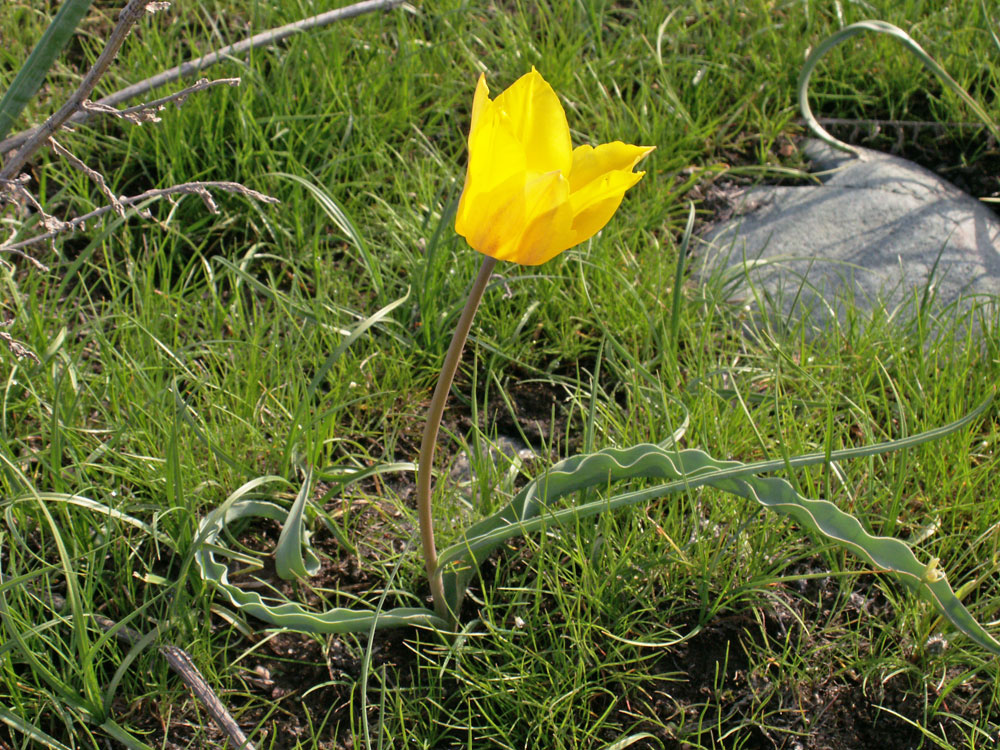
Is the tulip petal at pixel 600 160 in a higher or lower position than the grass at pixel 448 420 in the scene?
higher

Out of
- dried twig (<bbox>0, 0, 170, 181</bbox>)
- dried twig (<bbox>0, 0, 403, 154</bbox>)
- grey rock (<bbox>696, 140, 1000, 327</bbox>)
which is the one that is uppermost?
dried twig (<bbox>0, 0, 170, 181</bbox>)

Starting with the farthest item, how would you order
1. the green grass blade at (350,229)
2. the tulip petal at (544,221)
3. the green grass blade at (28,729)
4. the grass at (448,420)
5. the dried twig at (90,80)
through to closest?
the green grass blade at (350,229) < the grass at (448,420) < the green grass blade at (28,729) < the dried twig at (90,80) < the tulip petal at (544,221)

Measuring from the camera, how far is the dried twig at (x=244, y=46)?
2059 mm

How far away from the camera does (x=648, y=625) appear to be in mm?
1442

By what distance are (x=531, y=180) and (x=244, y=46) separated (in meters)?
1.67

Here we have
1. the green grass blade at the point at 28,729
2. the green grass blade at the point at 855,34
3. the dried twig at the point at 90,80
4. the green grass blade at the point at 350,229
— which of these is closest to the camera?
the dried twig at the point at 90,80

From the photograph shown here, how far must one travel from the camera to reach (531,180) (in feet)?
2.84

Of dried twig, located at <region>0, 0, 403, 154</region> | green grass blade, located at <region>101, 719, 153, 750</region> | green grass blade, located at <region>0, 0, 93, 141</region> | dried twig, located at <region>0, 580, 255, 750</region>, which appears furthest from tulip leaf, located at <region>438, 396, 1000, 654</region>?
dried twig, located at <region>0, 0, 403, 154</region>

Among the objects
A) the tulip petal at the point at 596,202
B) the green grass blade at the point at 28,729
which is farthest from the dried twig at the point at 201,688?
the tulip petal at the point at 596,202

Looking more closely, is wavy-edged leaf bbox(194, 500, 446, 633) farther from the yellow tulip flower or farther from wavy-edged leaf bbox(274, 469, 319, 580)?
the yellow tulip flower

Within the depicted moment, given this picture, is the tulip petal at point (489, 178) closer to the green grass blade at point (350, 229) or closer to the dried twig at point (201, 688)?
the dried twig at point (201, 688)

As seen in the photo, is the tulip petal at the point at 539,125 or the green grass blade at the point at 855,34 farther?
the green grass blade at the point at 855,34

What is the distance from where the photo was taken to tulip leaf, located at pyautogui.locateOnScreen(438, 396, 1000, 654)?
43.9 inches

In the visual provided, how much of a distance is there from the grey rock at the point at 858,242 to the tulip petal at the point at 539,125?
103 cm
